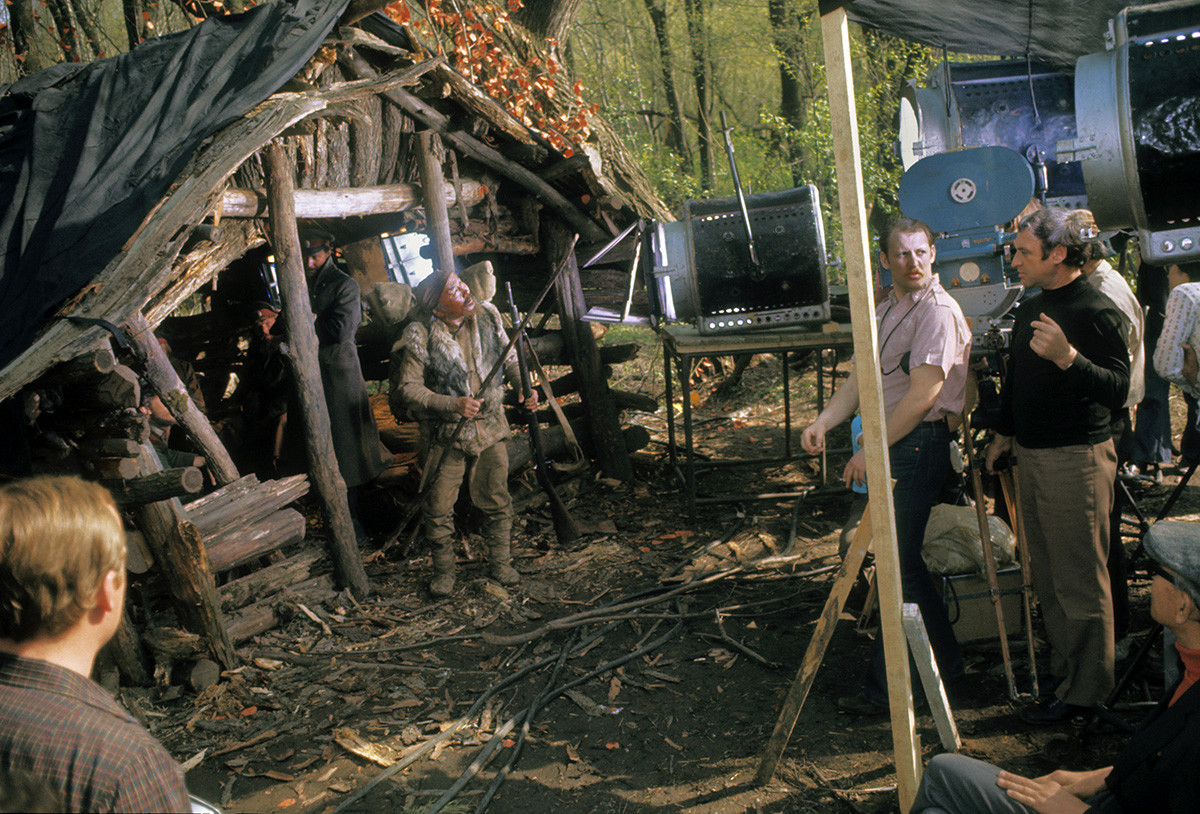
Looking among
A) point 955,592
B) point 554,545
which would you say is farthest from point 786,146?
point 955,592

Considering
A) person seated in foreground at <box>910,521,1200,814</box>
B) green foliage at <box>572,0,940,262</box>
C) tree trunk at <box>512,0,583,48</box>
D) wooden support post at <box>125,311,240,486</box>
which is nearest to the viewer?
person seated in foreground at <box>910,521,1200,814</box>

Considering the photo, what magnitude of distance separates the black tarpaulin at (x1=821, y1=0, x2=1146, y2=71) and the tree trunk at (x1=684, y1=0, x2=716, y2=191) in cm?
Result: 1546

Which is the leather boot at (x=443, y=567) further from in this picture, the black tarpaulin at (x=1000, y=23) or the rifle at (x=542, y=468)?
the black tarpaulin at (x=1000, y=23)

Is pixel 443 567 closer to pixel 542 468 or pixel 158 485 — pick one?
pixel 542 468

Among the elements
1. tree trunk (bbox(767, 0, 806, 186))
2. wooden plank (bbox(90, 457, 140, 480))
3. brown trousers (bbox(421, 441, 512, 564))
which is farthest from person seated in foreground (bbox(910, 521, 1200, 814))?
tree trunk (bbox(767, 0, 806, 186))

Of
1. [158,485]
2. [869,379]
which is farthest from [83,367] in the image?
[869,379]

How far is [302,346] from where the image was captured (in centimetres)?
581

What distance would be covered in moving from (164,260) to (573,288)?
4807mm

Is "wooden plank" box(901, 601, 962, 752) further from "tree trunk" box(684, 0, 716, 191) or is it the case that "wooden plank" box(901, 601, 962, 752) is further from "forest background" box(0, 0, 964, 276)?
"tree trunk" box(684, 0, 716, 191)

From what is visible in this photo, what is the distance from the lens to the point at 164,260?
4.14 meters

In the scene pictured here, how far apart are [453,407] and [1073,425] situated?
380cm

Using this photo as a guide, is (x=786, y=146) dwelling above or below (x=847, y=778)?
above

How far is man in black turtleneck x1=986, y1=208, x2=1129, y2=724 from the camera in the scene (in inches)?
138

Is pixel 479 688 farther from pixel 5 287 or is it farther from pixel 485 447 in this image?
pixel 5 287
